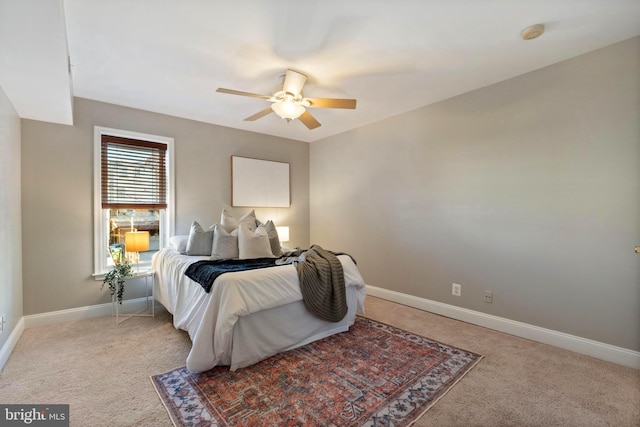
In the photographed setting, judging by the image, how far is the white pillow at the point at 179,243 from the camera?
3424 mm

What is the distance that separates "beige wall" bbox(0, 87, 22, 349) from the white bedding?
4.04ft

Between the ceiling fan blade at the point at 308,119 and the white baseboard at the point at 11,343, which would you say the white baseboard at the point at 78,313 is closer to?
the white baseboard at the point at 11,343

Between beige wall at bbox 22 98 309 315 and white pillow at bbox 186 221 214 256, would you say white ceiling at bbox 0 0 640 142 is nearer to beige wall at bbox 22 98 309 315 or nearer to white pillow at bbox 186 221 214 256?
beige wall at bbox 22 98 309 315

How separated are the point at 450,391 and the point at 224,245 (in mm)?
2437

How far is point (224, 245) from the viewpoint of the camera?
10.6 feet

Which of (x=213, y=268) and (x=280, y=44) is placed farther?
(x=213, y=268)

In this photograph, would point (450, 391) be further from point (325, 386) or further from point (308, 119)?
point (308, 119)

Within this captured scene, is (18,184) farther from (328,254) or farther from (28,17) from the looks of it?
(328,254)

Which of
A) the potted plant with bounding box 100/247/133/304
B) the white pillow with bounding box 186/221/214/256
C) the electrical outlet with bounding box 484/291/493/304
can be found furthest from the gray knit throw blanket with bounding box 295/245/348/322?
the potted plant with bounding box 100/247/133/304

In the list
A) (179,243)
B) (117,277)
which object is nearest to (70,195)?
(117,277)

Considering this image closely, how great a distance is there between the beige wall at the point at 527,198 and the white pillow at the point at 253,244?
1.73m

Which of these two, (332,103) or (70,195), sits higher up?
(332,103)

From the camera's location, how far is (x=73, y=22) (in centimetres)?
203

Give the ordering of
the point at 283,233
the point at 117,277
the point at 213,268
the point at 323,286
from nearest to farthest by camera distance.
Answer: the point at 213,268 → the point at 323,286 → the point at 117,277 → the point at 283,233
